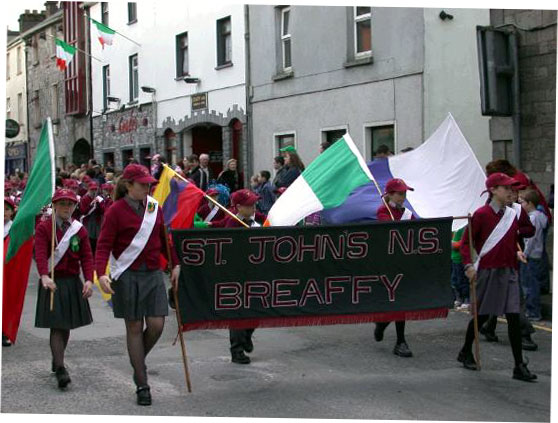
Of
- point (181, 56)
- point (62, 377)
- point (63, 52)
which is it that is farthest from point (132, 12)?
point (62, 377)

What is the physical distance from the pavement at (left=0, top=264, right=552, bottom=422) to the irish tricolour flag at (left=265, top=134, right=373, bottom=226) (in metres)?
1.37

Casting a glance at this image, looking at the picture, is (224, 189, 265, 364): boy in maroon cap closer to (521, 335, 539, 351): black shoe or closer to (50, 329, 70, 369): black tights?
(50, 329, 70, 369): black tights

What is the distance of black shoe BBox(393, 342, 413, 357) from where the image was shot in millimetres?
8219

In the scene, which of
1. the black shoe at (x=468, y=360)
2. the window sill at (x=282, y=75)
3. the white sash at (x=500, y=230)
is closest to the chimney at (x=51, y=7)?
the window sill at (x=282, y=75)

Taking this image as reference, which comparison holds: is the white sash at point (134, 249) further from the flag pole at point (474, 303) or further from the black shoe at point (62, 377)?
the flag pole at point (474, 303)

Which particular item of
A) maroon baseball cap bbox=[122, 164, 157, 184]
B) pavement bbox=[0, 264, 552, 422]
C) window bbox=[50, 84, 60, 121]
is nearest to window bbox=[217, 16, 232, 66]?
pavement bbox=[0, 264, 552, 422]

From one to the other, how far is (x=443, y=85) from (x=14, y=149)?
35553 millimetres

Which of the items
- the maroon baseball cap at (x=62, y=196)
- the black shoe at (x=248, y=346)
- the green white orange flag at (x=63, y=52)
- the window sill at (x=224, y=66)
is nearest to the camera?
the maroon baseball cap at (x=62, y=196)

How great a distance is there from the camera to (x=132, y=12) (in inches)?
1161

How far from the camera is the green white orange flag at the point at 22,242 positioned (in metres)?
7.69

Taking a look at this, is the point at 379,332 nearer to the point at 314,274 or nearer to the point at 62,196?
the point at 314,274

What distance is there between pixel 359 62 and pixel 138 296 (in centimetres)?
1305

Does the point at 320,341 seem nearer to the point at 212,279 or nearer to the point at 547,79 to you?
the point at 212,279

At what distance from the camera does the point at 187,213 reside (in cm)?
831
